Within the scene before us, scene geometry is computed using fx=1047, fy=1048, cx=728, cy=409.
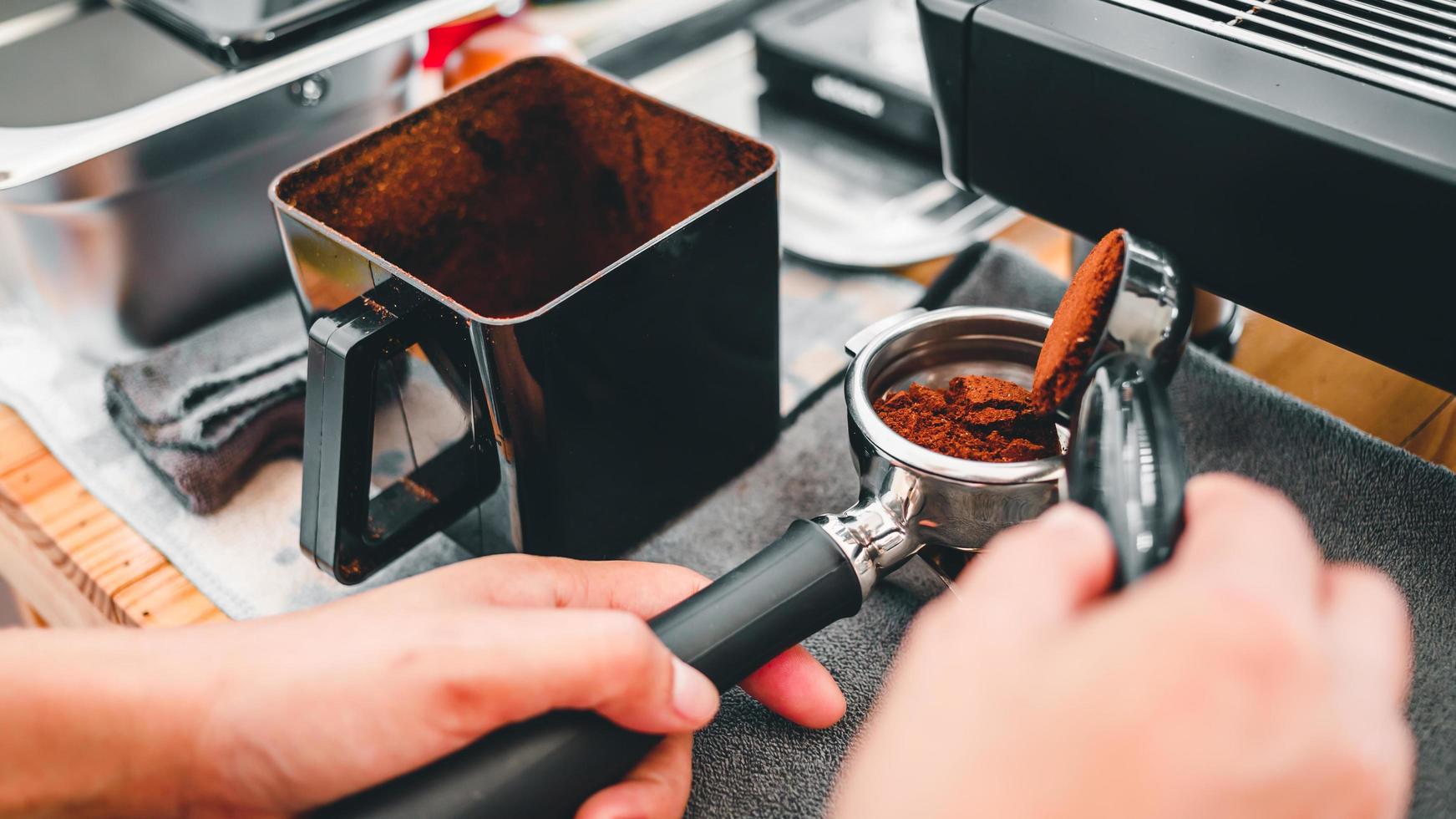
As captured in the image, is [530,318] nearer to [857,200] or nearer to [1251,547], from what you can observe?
[1251,547]

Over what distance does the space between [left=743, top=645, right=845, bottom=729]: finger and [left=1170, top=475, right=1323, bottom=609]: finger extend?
0.15 m

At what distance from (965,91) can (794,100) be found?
13.3 inches

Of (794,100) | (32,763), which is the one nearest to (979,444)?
(32,763)

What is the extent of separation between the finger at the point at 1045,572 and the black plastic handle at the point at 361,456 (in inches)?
8.3

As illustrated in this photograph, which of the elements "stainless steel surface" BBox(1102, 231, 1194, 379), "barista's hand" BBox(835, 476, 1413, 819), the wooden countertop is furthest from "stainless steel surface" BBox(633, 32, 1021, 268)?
"barista's hand" BBox(835, 476, 1413, 819)

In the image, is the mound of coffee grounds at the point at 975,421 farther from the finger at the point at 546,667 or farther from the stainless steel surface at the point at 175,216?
the stainless steel surface at the point at 175,216

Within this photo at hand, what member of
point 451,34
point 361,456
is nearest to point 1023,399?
point 361,456

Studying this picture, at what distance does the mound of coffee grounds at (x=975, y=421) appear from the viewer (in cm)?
37

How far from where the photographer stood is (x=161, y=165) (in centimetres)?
52

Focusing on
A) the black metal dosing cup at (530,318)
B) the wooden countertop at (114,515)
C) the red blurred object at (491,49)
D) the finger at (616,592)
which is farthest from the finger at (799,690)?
the red blurred object at (491,49)

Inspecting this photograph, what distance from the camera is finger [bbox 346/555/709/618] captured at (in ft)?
1.13

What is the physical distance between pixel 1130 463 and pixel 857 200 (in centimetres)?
43

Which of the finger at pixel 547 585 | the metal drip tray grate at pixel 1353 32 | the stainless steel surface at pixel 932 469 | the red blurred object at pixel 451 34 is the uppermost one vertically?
the metal drip tray grate at pixel 1353 32

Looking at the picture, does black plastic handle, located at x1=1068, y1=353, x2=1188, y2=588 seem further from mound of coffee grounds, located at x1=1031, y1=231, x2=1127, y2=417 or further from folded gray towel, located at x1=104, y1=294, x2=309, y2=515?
folded gray towel, located at x1=104, y1=294, x2=309, y2=515
